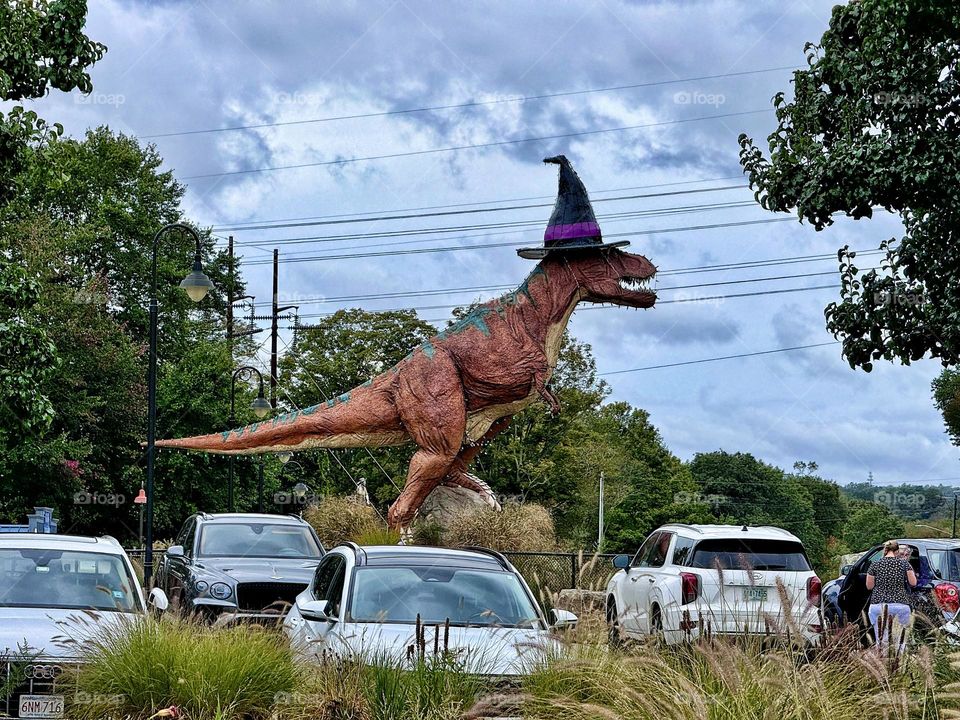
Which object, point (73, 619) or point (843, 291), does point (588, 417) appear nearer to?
point (843, 291)

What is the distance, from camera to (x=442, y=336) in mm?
24141

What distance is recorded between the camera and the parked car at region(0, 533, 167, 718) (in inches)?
347

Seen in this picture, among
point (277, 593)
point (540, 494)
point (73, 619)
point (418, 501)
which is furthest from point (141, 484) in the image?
point (73, 619)

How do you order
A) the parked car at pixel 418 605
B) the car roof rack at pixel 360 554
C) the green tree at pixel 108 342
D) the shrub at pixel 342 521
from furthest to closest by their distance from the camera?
the green tree at pixel 108 342 < the shrub at pixel 342 521 < the car roof rack at pixel 360 554 < the parked car at pixel 418 605

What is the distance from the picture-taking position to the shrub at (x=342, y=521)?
2559 cm

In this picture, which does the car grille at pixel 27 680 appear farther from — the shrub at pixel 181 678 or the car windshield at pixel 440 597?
the car windshield at pixel 440 597

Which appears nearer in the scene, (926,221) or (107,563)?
(107,563)

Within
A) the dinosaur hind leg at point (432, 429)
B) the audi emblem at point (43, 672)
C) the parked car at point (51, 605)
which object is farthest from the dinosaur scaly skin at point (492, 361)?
the audi emblem at point (43, 672)

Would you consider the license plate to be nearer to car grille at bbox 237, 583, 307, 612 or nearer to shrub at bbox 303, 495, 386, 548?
car grille at bbox 237, 583, 307, 612

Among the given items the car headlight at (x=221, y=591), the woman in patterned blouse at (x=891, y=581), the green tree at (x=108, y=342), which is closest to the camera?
the woman in patterned blouse at (x=891, y=581)

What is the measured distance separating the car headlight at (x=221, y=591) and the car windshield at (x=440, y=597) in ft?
18.7

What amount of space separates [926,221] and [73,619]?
14.4 m
